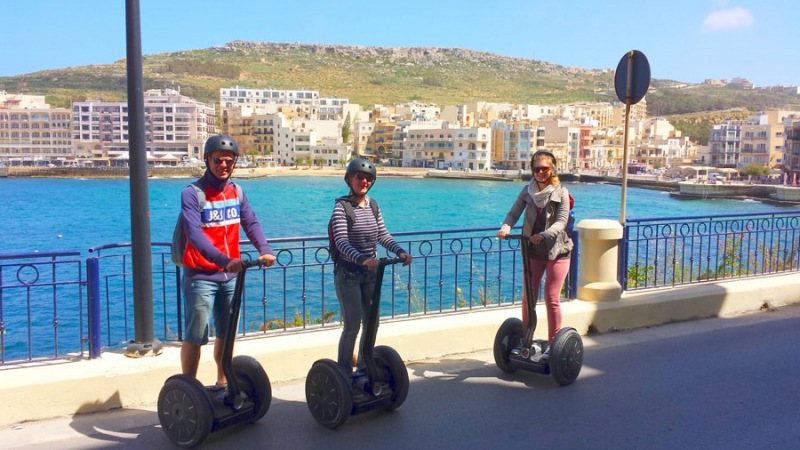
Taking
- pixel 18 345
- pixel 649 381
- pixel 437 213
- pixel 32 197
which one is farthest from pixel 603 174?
pixel 649 381

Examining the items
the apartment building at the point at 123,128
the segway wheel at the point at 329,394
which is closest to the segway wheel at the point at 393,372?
the segway wheel at the point at 329,394

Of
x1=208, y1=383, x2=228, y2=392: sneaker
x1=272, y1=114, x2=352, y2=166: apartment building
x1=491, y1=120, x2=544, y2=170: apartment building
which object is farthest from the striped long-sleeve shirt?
x1=272, y1=114, x2=352, y2=166: apartment building

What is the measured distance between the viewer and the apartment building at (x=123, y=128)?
131 meters

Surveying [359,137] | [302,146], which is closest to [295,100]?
[359,137]

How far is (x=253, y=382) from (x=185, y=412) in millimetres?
499

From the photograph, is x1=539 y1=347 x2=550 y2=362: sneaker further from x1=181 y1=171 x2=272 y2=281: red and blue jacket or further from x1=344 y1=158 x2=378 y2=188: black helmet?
x1=181 y1=171 x2=272 y2=281: red and blue jacket

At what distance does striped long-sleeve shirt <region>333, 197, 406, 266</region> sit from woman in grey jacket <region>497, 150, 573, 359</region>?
1.03 metres

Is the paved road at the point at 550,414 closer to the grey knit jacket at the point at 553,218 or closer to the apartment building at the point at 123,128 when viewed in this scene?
the grey knit jacket at the point at 553,218

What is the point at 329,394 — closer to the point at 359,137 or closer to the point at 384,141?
the point at 384,141

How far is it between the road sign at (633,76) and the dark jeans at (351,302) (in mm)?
4153

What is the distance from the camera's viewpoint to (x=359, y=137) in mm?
145750

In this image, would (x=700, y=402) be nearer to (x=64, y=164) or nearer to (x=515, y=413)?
(x=515, y=413)

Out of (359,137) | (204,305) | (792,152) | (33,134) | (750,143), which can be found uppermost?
(359,137)

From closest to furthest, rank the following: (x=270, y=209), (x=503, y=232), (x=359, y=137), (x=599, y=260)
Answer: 1. (x=503, y=232)
2. (x=599, y=260)
3. (x=270, y=209)
4. (x=359, y=137)
